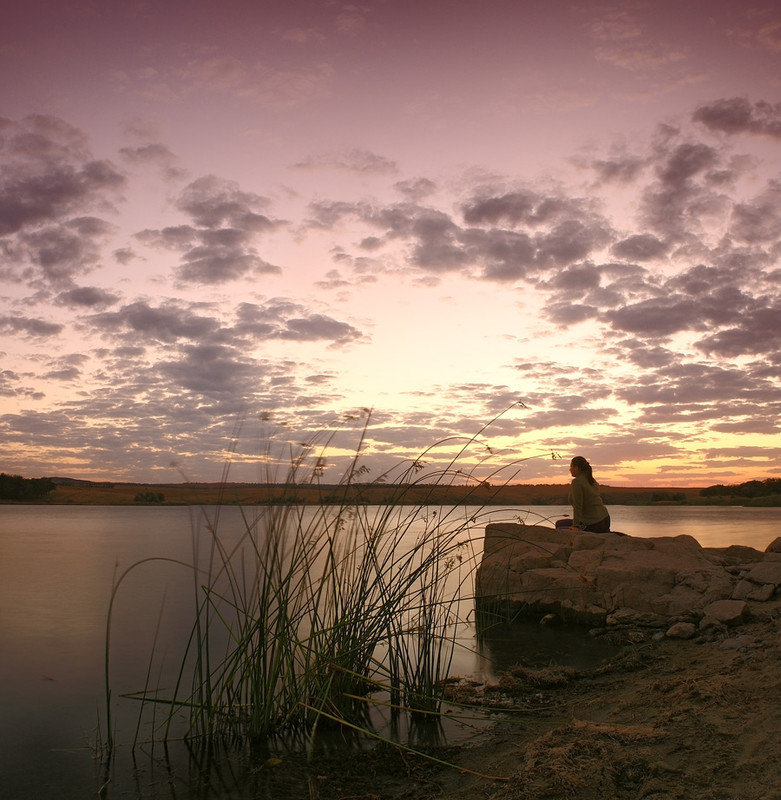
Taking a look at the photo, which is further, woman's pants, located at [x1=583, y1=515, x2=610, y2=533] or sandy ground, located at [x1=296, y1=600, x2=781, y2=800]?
woman's pants, located at [x1=583, y1=515, x2=610, y2=533]

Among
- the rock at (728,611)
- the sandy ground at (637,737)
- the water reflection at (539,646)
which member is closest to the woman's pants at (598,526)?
the water reflection at (539,646)

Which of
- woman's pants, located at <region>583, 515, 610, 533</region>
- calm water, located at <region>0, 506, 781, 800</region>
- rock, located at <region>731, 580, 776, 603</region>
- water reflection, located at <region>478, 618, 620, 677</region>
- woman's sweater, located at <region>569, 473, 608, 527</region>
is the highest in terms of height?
woman's sweater, located at <region>569, 473, 608, 527</region>

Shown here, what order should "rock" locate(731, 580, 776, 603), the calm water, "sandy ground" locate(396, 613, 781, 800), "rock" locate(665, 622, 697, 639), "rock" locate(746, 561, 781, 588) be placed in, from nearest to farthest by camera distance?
"sandy ground" locate(396, 613, 781, 800), the calm water, "rock" locate(665, 622, 697, 639), "rock" locate(731, 580, 776, 603), "rock" locate(746, 561, 781, 588)

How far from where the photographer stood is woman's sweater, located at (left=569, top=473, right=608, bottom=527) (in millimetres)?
7820

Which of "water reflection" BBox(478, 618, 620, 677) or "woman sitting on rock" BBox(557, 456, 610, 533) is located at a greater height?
"woman sitting on rock" BBox(557, 456, 610, 533)

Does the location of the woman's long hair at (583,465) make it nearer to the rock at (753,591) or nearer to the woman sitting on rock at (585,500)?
the woman sitting on rock at (585,500)

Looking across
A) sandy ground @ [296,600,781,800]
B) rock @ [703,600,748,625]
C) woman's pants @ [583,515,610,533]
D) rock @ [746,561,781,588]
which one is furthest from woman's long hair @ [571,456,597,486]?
sandy ground @ [296,600,781,800]

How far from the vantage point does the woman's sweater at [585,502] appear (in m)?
7.82

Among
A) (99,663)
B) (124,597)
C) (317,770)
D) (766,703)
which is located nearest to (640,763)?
(766,703)

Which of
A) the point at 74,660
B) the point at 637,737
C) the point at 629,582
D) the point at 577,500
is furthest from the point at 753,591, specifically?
the point at 74,660

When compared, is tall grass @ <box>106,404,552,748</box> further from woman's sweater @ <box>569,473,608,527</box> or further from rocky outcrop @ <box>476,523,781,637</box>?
woman's sweater @ <box>569,473,608,527</box>

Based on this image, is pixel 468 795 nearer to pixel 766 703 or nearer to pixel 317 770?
pixel 317 770

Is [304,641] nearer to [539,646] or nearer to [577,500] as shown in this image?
[539,646]

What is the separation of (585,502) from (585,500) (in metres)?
0.02
